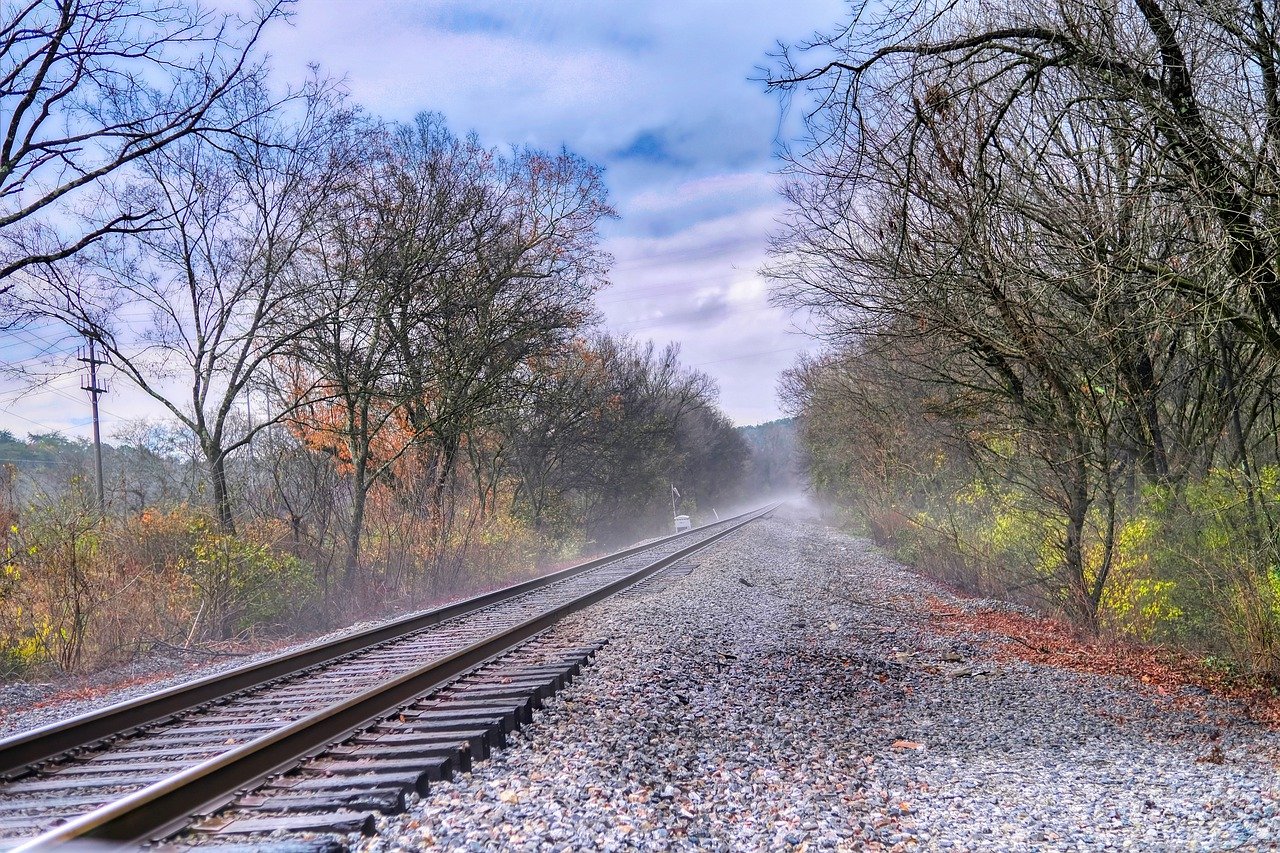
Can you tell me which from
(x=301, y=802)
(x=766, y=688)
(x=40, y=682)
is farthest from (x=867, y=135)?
(x=40, y=682)

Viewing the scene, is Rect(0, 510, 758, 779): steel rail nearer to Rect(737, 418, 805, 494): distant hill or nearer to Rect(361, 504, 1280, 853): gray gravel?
Rect(361, 504, 1280, 853): gray gravel

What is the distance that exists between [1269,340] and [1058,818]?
455cm

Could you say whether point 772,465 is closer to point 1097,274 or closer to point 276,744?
point 1097,274

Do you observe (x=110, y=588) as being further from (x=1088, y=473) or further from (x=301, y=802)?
(x=1088, y=473)

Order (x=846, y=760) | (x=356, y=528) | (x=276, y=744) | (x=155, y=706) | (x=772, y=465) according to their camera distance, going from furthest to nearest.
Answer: (x=772, y=465) → (x=356, y=528) → (x=155, y=706) → (x=846, y=760) → (x=276, y=744)

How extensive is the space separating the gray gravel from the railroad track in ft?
0.98

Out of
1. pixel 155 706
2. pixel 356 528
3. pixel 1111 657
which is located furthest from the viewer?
pixel 356 528

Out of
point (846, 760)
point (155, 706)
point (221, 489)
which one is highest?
point (221, 489)

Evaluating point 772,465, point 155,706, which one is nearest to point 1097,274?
point 155,706

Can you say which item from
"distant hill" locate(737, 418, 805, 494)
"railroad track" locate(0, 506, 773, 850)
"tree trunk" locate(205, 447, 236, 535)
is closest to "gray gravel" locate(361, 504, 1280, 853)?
"railroad track" locate(0, 506, 773, 850)

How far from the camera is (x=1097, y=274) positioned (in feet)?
22.9

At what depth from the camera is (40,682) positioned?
9453 millimetres

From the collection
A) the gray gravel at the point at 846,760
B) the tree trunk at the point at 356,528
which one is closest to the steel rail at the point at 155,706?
the gray gravel at the point at 846,760

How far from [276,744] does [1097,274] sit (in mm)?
6601
